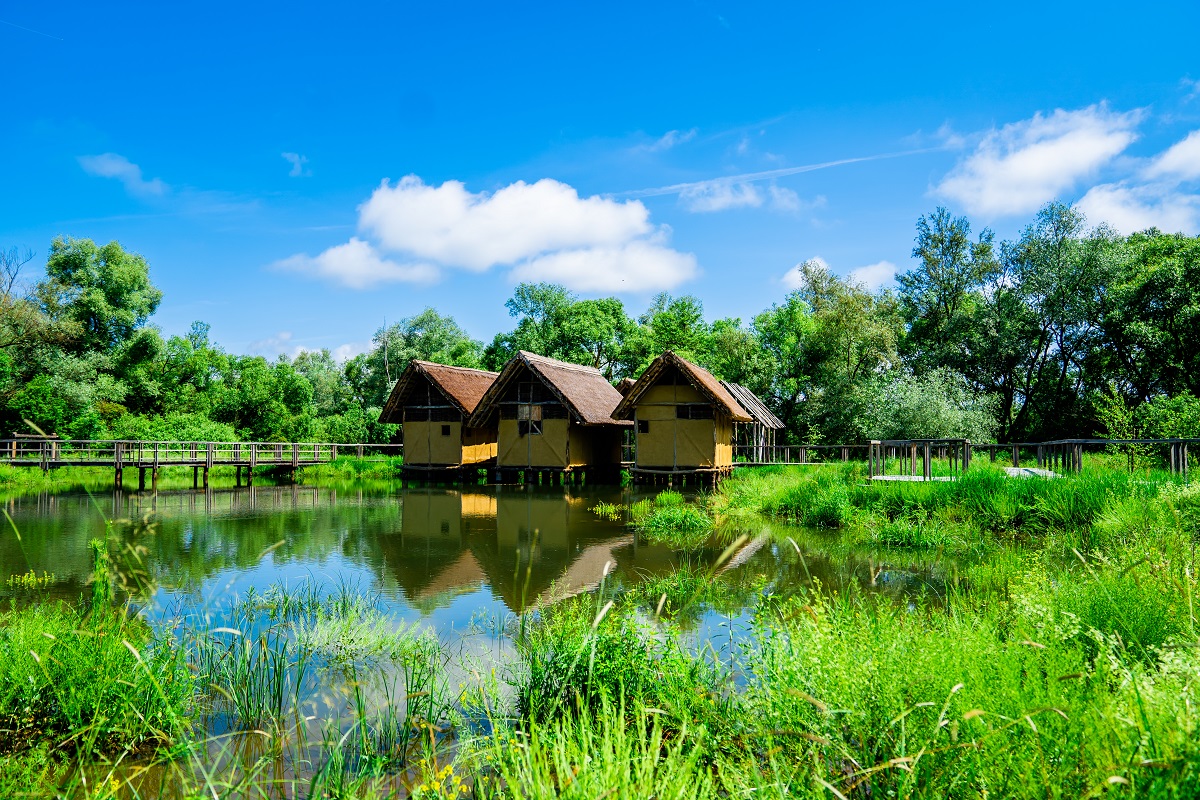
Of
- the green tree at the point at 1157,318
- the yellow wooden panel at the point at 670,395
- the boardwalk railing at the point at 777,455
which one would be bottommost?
the boardwalk railing at the point at 777,455

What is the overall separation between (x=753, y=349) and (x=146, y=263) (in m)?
31.5

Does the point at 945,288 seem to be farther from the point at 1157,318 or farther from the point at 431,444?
the point at 431,444

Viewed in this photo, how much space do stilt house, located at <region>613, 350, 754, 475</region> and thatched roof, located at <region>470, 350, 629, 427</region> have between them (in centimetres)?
152

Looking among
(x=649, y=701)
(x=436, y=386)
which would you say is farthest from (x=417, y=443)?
(x=649, y=701)

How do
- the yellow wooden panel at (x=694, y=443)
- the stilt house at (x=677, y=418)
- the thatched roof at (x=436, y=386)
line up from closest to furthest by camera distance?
the stilt house at (x=677, y=418) → the yellow wooden panel at (x=694, y=443) → the thatched roof at (x=436, y=386)

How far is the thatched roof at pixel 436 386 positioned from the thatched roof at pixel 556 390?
145 cm

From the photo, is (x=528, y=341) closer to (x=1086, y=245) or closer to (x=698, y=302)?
(x=698, y=302)

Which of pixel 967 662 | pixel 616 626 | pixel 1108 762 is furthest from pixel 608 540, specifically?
pixel 1108 762

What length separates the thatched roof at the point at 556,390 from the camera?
24125mm

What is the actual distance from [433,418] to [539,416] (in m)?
4.85

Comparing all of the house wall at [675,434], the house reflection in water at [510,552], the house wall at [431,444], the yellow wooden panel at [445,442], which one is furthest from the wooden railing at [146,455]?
the house wall at [675,434]

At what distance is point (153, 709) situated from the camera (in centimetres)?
419

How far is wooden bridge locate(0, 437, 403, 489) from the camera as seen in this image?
23188 millimetres

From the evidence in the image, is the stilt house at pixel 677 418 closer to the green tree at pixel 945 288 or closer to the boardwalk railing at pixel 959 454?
the boardwalk railing at pixel 959 454
